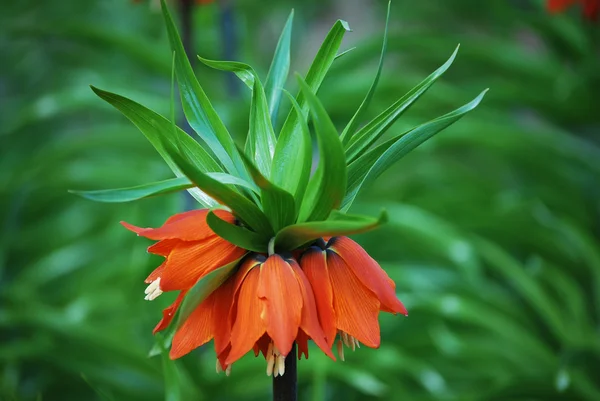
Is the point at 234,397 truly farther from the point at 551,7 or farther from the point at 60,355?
the point at 551,7

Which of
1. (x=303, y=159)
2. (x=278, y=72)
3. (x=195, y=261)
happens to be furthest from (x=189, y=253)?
(x=278, y=72)

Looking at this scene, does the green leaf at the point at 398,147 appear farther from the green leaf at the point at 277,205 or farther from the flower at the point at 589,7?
the flower at the point at 589,7

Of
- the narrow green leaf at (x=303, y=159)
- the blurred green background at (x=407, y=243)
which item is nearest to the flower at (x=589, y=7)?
the blurred green background at (x=407, y=243)

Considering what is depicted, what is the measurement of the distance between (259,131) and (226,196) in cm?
13

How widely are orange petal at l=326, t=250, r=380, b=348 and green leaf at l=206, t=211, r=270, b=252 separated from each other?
0.17 feet

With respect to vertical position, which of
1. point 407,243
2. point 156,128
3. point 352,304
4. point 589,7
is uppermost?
point 156,128

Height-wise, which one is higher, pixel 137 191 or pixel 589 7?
pixel 137 191

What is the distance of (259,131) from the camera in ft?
2.19

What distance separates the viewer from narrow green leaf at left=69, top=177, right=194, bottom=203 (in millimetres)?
532

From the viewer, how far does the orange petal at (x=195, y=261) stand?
58 cm

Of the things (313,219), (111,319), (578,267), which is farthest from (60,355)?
(578,267)

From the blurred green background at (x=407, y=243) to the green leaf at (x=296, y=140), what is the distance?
0.70 meters

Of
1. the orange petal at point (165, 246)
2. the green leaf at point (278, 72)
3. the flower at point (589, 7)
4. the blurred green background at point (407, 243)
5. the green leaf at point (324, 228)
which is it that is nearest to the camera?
the green leaf at point (324, 228)

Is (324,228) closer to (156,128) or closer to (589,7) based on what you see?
(156,128)
